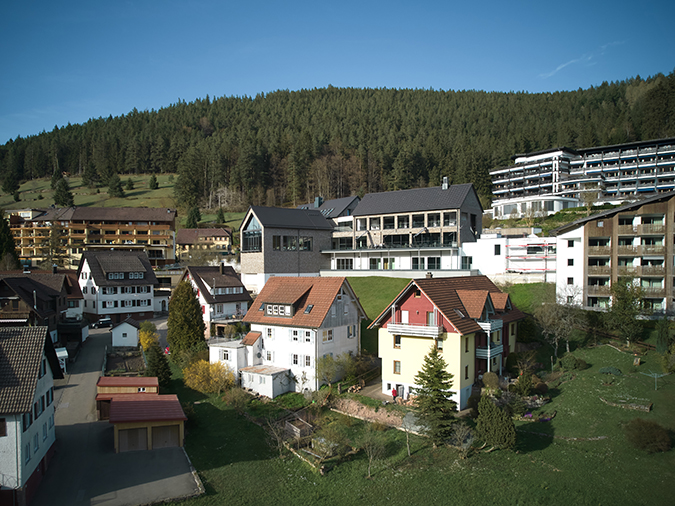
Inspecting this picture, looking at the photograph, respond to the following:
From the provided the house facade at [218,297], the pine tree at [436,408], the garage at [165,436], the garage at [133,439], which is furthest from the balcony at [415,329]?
the house facade at [218,297]

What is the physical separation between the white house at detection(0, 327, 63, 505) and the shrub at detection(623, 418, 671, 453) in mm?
28300

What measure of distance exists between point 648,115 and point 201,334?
119106 millimetres

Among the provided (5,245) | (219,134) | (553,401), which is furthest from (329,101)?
(553,401)

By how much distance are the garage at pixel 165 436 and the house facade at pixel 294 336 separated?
838cm

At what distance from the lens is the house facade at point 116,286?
186ft

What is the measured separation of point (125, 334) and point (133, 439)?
2290 centimetres

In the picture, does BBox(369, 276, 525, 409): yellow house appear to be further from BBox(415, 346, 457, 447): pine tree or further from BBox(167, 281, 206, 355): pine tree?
BBox(167, 281, 206, 355): pine tree

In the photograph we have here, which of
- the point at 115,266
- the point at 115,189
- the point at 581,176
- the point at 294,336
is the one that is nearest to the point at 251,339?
the point at 294,336

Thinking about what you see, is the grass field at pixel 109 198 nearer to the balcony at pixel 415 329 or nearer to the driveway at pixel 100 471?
the driveway at pixel 100 471

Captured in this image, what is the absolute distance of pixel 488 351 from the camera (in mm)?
31156

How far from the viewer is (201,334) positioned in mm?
42656

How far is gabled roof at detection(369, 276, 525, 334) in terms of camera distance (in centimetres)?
3066

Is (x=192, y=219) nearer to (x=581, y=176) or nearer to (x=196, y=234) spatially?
(x=196, y=234)

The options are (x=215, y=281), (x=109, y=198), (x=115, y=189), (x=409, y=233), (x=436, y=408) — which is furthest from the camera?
(x=109, y=198)
